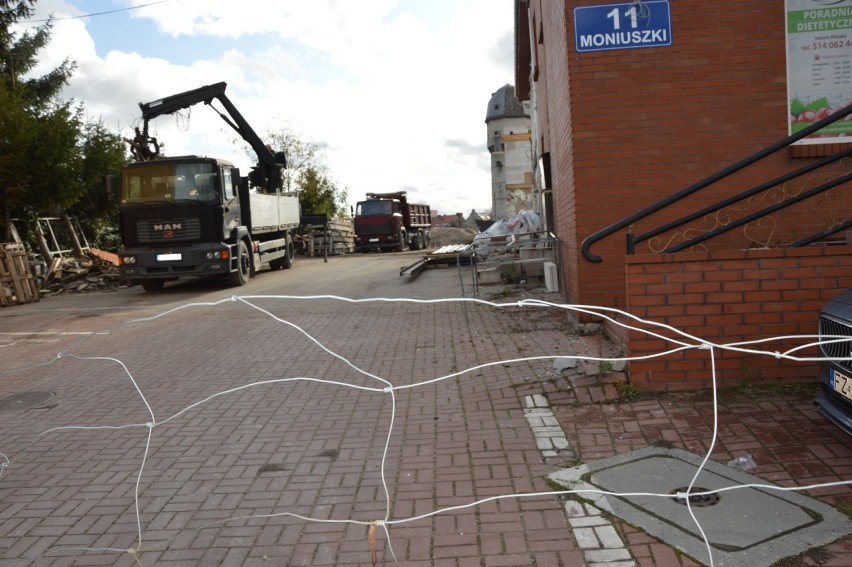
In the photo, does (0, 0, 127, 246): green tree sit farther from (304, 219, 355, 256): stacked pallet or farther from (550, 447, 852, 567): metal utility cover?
(550, 447, 852, 567): metal utility cover

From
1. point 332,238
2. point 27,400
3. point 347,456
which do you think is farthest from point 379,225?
point 347,456

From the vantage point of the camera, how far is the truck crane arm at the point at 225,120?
1719cm

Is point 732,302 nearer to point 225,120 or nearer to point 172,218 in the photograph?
point 172,218

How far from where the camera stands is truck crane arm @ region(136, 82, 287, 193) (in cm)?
1719

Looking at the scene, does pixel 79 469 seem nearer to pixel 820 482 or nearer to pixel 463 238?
pixel 820 482

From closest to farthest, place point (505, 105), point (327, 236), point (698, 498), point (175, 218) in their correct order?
point (698, 498) < point (175, 218) < point (327, 236) < point (505, 105)

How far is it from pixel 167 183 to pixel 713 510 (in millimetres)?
13740

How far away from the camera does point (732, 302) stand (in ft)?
16.3

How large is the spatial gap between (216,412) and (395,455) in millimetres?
1967

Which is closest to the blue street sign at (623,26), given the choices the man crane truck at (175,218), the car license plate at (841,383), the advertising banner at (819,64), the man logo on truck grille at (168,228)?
the advertising banner at (819,64)

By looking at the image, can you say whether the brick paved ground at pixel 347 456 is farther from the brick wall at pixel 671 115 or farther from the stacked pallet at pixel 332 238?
the stacked pallet at pixel 332 238

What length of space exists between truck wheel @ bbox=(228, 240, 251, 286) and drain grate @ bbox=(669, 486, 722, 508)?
13698mm

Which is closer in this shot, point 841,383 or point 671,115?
point 841,383

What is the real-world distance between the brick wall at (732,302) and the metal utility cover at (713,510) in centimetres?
110
